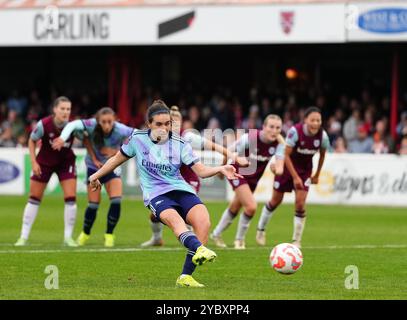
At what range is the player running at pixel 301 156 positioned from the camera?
56.4 ft

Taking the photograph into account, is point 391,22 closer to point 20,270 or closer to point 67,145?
point 67,145

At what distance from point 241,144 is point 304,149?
3.15ft

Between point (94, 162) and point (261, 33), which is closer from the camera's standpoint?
point (94, 162)

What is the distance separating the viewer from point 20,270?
43.9 ft

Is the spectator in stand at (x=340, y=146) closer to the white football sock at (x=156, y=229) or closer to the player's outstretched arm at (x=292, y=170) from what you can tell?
the player's outstretched arm at (x=292, y=170)

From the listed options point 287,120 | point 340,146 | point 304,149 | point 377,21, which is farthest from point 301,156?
point 287,120

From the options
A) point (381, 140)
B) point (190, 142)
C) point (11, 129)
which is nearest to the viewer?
point (190, 142)

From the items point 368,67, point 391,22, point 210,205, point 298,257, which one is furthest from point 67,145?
point 368,67

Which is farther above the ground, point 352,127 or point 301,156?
point 352,127

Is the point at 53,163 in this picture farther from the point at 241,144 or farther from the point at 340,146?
the point at 340,146

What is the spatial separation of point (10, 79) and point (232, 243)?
23112 mm

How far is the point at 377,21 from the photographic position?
2967cm

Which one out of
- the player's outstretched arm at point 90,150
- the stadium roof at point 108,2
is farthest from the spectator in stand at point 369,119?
the player's outstretched arm at point 90,150

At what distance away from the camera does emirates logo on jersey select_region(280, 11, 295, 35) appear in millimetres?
31078
